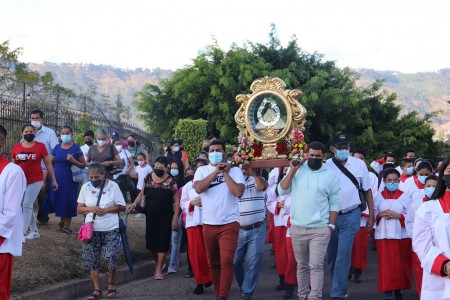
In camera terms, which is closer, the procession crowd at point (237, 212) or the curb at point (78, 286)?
the procession crowd at point (237, 212)

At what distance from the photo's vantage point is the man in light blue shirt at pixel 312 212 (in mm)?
9633

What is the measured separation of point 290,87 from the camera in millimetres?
36656

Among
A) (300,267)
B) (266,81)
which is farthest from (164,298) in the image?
(266,81)

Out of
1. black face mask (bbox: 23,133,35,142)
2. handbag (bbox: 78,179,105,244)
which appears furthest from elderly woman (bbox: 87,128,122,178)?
handbag (bbox: 78,179,105,244)

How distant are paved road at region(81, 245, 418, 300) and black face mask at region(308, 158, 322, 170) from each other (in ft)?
8.11

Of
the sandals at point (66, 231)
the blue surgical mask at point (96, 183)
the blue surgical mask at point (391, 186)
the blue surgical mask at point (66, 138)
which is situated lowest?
the sandals at point (66, 231)

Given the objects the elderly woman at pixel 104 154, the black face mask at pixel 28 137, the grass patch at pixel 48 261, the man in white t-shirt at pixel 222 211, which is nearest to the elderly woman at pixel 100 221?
the grass patch at pixel 48 261

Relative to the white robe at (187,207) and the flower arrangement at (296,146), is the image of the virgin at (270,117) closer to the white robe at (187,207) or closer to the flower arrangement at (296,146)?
the flower arrangement at (296,146)

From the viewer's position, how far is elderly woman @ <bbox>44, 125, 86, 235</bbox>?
1380cm

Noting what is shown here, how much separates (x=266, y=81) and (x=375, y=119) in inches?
1209

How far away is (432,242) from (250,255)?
540 centimetres

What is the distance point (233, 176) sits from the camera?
10.3 m

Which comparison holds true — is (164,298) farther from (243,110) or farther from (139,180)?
(139,180)

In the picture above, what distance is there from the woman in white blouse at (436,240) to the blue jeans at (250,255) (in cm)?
527
